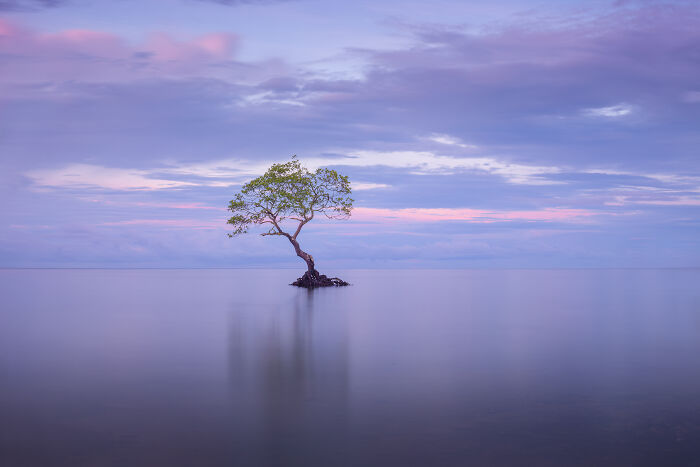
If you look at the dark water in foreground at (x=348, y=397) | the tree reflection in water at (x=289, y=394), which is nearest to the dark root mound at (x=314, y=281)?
the dark water in foreground at (x=348, y=397)

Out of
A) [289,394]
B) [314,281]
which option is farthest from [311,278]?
[289,394]

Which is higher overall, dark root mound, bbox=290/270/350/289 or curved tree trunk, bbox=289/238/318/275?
curved tree trunk, bbox=289/238/318/275

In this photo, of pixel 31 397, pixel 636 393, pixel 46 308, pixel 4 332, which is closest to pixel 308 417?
pixel 31 397

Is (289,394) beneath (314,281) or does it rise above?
beneath

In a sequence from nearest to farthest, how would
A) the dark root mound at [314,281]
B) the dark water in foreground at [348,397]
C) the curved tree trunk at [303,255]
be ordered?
the dark water in foreground at [348,397]
the curved tree trunk at [303,255]
the dark root mound at [314,281]

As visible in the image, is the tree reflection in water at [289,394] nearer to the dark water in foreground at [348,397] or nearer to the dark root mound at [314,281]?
the dark water in foreground at [348,397]

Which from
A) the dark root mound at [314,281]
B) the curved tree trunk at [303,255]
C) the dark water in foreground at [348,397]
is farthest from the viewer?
the dark root mound at [314,281]

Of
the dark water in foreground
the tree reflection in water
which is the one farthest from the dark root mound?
the tree reflection in water

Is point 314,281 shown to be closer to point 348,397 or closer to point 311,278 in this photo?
point 311,278

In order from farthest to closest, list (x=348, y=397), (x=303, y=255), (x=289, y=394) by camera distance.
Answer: (x=303, y=255)
(x=289, y=394)
(x=348, y=397)

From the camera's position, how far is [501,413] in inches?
399

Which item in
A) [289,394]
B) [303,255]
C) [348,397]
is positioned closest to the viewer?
[348,397]

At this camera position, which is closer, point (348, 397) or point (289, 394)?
point (348, 397)

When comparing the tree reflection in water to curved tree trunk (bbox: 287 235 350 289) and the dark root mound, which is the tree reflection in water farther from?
the dark root mound
